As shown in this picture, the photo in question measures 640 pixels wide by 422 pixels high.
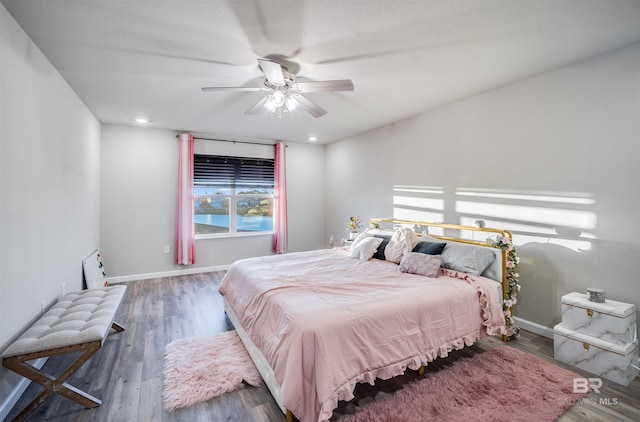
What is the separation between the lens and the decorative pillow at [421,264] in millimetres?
2787

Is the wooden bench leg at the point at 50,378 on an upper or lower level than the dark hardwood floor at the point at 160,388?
upper

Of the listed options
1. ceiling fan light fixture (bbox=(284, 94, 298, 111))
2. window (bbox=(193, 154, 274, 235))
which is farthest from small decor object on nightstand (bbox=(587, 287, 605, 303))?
window (bbox=(193, 154, 274, 235))

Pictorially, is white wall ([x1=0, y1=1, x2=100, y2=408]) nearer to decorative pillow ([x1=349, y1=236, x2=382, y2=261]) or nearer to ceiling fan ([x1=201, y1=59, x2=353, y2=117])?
ceiling fan ([x1=201, y1=59, x2=353, y2=117])

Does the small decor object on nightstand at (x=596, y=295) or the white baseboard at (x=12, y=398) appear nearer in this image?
the white baseboard at (x=12, y=398)

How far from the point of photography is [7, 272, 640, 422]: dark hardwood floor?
1.86 meters

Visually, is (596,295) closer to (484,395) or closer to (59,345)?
(484,395)

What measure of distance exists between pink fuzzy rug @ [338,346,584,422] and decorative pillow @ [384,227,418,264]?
126 cm

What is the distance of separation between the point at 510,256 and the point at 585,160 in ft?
3.57

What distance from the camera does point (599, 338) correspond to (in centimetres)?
227

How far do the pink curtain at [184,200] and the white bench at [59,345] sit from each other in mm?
2796

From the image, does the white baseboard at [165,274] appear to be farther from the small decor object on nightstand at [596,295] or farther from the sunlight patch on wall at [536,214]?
the small decor object on nightstand at [596,295]

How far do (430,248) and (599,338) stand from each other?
1.48 metres

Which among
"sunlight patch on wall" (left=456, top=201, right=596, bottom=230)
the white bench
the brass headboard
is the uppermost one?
"sunlight patch on wall" (left=456, top=201, right=596, bottom=230)

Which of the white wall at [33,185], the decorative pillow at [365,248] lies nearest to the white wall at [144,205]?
the white wall at [33,185]
